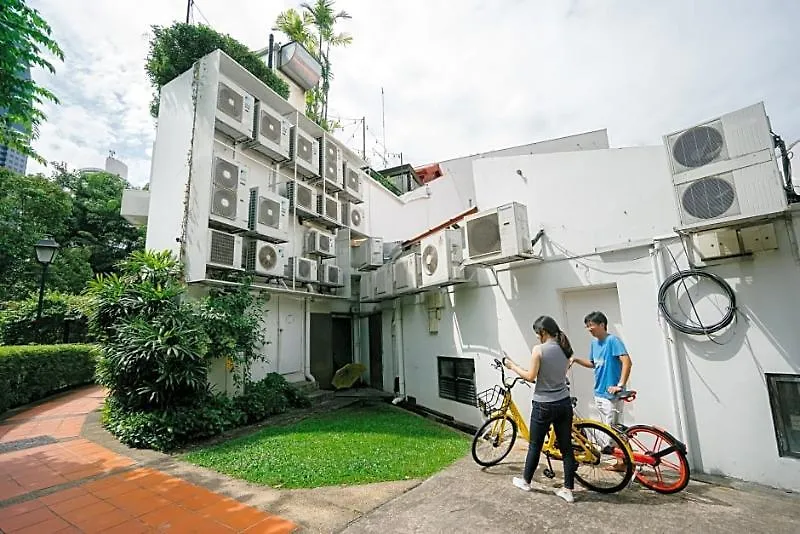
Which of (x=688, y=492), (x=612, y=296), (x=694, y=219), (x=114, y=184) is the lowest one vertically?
(x=688, y=492)

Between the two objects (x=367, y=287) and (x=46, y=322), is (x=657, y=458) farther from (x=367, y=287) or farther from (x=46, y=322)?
(x=46, y=322)

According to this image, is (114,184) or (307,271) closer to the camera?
(307,271)

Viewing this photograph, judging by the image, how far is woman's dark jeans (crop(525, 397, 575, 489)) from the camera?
3428mm

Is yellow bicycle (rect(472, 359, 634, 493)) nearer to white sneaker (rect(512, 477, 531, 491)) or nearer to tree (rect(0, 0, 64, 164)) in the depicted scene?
white sneaker (rect(512, 477, 531, 491))

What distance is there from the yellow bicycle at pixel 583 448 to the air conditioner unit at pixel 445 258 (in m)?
2.52

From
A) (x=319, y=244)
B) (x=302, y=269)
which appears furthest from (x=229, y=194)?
(x=319, y=244)

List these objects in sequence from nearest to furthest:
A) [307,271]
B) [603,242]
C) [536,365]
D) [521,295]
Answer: [536,365] → [603,242] → [521,295] → [307,271]

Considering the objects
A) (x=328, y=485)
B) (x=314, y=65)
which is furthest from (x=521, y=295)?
(x=314, y=65)

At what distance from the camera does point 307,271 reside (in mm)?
8977

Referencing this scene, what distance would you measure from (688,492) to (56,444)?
8110mm

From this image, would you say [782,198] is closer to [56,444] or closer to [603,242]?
[603,242]

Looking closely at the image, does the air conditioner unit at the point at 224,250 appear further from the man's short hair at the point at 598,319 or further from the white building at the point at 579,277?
the man's short hair at the point at 598,319

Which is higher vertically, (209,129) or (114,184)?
(114,184)

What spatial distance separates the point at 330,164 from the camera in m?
10.6
